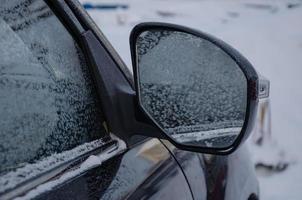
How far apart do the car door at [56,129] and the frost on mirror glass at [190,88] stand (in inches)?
5.9

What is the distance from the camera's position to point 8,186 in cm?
108

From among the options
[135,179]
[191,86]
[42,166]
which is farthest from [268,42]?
[42,166]

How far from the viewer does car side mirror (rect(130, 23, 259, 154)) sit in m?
1.48

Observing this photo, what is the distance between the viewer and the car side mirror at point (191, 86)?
1.48m

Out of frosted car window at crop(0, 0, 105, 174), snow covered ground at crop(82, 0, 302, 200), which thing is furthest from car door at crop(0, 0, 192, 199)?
snow covered ground at crop(82, 0, 302, 200)

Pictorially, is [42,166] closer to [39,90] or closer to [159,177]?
[39,90]

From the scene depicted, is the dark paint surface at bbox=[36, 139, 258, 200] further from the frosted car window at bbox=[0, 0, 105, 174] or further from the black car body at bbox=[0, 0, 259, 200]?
the frosted car window at bbox=[0, 0, 105, 174]

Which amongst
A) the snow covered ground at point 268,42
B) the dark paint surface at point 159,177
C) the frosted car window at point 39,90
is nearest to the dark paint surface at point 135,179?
the dark paint surface at point 159,177

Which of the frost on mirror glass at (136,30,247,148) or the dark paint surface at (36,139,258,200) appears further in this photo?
the frost on mirror glass at (136,30,247,148)

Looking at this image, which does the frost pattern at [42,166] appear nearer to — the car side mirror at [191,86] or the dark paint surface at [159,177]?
the dark paint surface at [159,177]

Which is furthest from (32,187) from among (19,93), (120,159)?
(120,159)

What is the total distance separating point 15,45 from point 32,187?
1.25 ft

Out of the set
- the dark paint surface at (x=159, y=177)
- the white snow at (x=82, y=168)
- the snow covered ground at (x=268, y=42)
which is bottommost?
the snow covered ground at (x=268, y=42)

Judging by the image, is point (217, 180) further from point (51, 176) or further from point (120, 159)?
point (51, 176)
